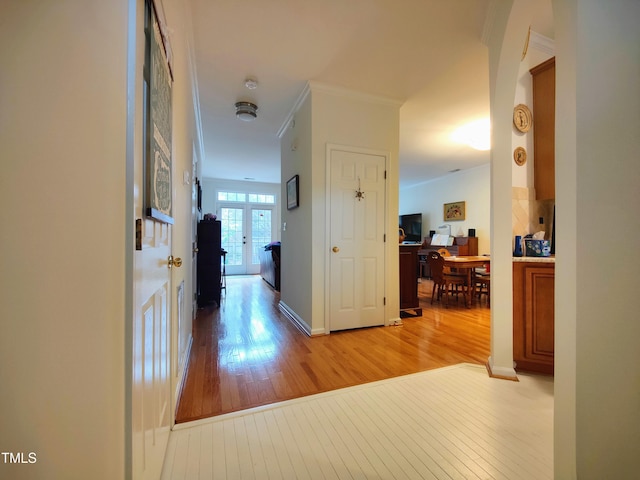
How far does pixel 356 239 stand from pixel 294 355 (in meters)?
1.38

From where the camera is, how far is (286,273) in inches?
141

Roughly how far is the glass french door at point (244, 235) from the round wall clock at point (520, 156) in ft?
20.7

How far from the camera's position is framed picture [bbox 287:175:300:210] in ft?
10.3

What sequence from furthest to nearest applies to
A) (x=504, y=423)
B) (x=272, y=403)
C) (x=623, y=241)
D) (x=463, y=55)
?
(x=463, y=55), (x=272, y=403), (x=504, y=423), (x=623, y=241)

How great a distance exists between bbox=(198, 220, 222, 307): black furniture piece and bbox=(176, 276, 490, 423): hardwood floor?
1.27 ft

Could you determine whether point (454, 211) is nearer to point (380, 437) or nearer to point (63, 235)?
point (380, 437)

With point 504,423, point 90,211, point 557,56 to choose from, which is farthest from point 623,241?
point 90,211

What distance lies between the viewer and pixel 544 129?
2068 millimetres

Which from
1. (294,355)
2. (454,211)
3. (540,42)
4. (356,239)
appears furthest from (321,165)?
(454,211)

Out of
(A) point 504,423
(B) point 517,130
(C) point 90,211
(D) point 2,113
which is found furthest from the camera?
(B) point 517,130

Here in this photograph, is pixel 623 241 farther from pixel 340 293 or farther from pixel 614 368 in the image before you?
pixel 340 293

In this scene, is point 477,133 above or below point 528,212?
above

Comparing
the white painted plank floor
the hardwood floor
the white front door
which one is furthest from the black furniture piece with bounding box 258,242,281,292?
the white painted plank floor

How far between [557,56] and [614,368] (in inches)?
45.9
